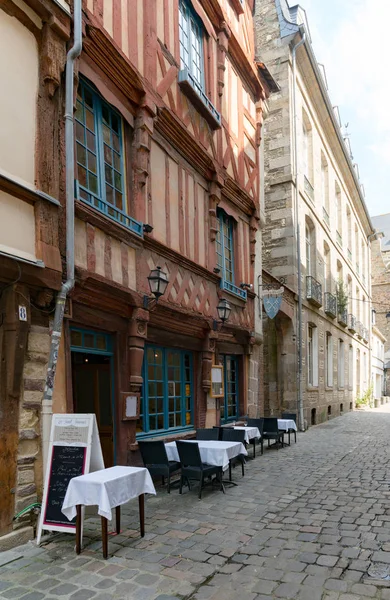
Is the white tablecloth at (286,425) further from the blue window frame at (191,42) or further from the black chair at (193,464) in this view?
the blue window frame at (191,42)

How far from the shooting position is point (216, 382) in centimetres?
885

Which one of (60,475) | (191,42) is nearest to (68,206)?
(60,475)

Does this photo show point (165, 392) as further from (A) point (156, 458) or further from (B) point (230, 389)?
(B) point (230, 389)

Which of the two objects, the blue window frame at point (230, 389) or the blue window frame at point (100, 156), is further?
the blue window frame at point (230, 389)

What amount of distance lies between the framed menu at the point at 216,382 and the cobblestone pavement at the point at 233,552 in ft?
7.87

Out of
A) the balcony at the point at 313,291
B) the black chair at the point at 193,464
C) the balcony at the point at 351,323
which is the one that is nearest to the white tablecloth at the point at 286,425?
the black chair at the point at 193,464

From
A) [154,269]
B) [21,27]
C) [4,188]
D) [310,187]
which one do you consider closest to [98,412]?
[154,269]

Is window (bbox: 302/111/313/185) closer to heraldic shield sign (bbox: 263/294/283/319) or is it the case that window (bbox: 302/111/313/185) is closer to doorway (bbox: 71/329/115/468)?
heraldic shield sign (bbox: 263/294/283/319)

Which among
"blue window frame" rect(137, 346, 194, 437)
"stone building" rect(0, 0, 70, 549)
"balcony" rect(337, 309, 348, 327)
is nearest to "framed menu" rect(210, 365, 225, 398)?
"blue window frame" rect(137, 346, 194, 437)

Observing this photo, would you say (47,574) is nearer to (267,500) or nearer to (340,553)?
(340,553)

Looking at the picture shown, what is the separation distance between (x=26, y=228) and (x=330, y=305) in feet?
49.0

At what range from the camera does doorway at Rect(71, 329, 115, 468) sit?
630cm

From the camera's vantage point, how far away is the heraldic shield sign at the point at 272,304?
1085cm

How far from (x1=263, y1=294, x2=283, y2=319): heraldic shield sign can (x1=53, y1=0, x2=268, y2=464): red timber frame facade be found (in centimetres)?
43
